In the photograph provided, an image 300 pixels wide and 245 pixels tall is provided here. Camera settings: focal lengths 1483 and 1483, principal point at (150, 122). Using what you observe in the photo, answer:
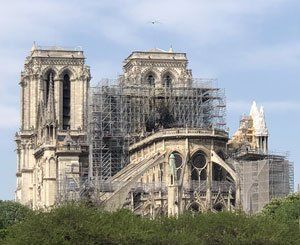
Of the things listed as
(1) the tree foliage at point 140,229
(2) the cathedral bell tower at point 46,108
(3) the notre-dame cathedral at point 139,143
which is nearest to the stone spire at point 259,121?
(3) the notre-dame cathedral at point 139,143

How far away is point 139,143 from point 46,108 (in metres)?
13.8

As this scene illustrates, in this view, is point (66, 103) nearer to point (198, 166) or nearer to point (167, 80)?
point (167, 80)

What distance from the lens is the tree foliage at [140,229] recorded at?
88.6 m

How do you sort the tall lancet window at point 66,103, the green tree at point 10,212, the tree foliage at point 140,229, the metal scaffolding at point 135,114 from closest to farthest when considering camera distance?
the tree foliage at point 140,229
the green tree at point 10,212
the metal scaffolding at point 135,114
the tall lancet window at point 66,103

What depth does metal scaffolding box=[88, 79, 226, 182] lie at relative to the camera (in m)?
150

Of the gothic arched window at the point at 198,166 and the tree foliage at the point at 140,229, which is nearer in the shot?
the tree foliage at the point at 140,229

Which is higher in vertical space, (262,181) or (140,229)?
(262,181)

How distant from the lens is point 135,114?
151625mm

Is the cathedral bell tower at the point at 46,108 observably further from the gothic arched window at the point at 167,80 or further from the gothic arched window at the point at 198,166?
the gothic arched window at the point at 198,166

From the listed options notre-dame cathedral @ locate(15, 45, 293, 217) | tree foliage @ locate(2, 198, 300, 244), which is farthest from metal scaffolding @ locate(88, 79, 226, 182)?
tree foliage @ locate(2, 198, 300, 244)

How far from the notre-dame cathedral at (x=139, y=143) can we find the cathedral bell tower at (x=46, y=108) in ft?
0.36

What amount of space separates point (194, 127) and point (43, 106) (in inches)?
→ 811

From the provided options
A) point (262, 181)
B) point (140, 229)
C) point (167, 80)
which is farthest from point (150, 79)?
point (140, 229)

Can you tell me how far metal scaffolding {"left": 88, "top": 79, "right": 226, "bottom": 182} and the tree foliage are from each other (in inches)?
1804
